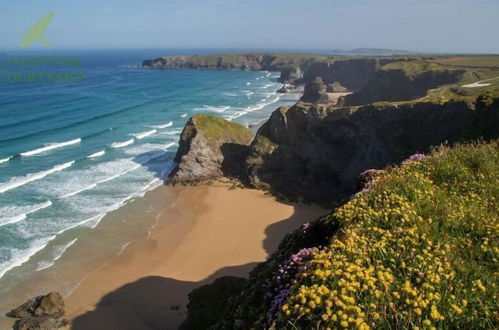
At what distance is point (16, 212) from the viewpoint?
112 ft

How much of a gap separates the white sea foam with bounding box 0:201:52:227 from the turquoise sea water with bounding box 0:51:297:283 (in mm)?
76

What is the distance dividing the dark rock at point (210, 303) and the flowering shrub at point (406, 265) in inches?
391

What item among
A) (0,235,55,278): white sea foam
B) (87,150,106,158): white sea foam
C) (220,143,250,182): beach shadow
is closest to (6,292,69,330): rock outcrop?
(0,235,55,278): white sea foam

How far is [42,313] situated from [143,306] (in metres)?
5.21

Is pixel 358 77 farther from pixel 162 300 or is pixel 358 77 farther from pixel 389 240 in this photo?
pixel 389 240

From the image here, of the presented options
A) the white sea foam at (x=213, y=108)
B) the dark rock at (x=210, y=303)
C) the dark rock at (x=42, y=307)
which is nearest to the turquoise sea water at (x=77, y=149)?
the white sea foam at (x=213, y=108)

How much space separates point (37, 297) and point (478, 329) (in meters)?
23.2

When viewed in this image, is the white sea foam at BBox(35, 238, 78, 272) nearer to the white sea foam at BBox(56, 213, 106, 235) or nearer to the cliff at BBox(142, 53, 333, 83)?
the white sea foam at BBox(56, 213, 106, 235)

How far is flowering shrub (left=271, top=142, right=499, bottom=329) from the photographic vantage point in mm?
6055

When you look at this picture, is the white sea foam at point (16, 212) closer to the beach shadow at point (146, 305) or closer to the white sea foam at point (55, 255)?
the white sea foam at point (55, 255)

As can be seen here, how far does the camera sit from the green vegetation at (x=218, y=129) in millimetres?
44719

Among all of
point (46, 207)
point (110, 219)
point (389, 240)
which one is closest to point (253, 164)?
point (110, 219)

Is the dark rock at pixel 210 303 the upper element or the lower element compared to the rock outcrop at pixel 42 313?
upper

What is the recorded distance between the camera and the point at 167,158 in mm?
49469
